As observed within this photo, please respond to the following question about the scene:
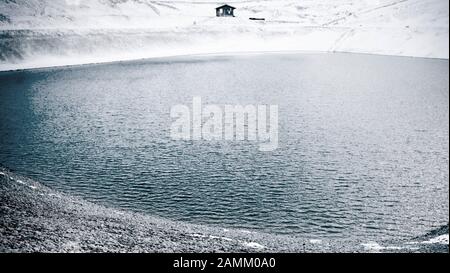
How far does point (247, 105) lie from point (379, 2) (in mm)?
145195

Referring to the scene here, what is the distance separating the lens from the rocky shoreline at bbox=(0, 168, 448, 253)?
20.7 metres

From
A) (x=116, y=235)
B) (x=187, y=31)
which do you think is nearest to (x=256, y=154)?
(x=116, y=235)

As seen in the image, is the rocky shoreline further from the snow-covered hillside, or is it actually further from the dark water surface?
the snow-covered hillside

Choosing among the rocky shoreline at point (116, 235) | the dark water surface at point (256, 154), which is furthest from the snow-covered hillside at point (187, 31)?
the rocky shoreline at point (116, 235)

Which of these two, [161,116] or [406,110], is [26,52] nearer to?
[161,116]

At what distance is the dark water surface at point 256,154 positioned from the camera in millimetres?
29844

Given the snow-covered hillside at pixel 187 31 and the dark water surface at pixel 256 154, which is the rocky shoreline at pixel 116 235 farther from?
the snow-covered hillside at pixel 187 31

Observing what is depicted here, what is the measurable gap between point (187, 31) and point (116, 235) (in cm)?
12189

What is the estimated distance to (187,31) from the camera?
138000 mm

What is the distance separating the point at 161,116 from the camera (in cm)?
5775

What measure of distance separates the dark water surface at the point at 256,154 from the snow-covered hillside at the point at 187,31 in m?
30.1

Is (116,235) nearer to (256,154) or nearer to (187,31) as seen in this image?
Result: (256,154)
